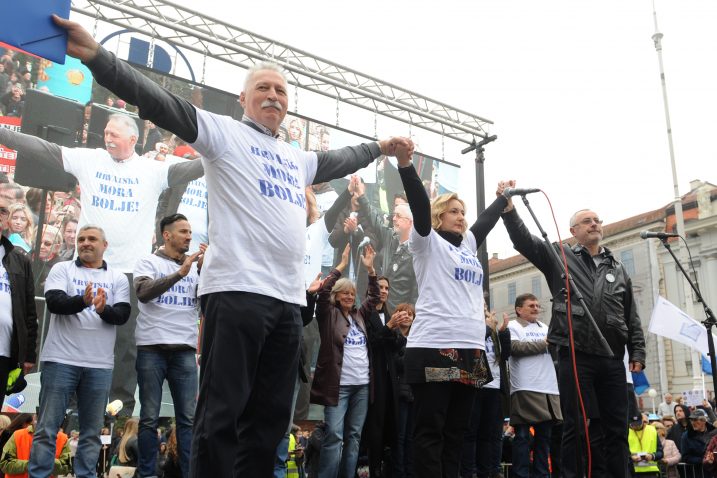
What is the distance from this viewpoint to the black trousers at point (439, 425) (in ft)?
11.9

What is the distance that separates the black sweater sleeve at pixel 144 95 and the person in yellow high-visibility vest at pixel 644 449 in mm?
8287

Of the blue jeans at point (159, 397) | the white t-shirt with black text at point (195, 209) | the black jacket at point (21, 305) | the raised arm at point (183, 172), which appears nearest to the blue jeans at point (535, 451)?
the blue jeans at point (159, 397)

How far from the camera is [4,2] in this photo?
7.22ft

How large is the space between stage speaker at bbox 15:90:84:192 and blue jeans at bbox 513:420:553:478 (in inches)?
312

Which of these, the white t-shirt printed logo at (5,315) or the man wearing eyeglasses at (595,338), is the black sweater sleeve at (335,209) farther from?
the white t-shirt printed logo at (5,315)

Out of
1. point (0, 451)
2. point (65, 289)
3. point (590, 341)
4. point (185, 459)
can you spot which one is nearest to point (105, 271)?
point (65, 289)

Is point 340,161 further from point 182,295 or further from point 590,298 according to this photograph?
point 590,298

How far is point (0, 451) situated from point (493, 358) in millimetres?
5767

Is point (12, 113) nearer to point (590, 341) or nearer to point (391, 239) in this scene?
point (391, 239)

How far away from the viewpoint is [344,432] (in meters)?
5.84

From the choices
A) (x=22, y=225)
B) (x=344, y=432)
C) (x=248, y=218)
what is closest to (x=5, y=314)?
(x=248, y=218)

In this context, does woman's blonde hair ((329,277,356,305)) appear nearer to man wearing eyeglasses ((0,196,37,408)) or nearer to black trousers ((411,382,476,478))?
black trousers ((411,382,476,478))

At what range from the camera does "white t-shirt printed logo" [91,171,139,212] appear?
1067 centimetres

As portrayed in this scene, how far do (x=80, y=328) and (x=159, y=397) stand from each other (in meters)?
0.74
